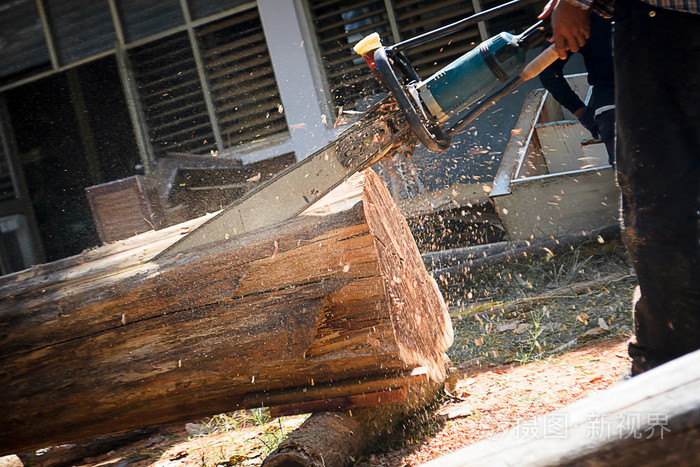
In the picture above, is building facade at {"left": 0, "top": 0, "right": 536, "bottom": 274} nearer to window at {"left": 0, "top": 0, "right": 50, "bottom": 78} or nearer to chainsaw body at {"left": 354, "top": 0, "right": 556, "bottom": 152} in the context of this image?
window at {"left": 0, "top": 0, "right": 50, "bottom": 78}

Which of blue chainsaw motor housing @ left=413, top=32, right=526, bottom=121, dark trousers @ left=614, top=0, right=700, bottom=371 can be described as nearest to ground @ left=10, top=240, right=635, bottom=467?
dark trousers @ left=614, top=0, right=700, bottom=371

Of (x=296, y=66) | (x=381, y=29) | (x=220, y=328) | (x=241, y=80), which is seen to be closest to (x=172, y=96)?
(x=241, y=80)

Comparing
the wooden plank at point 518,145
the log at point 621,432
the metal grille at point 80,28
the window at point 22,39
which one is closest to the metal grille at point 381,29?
the wooden plank at point 518,145

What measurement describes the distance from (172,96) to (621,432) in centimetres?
732

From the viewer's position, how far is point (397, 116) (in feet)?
6.63

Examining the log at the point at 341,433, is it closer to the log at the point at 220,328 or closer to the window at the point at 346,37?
the log at the point at 220,328

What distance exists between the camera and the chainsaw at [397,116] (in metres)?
1.94

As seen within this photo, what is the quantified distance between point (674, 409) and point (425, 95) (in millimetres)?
1595

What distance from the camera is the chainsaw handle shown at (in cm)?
179

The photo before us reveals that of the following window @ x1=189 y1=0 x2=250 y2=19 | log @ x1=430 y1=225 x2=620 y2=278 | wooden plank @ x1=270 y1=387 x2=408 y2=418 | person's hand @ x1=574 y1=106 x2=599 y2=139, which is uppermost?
window @ x1=189 y1=0 x2=250 y2=19

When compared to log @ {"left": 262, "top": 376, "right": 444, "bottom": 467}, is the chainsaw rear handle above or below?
above

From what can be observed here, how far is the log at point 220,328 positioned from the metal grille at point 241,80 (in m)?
4.97

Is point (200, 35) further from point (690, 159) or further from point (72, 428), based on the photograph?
point (690, 159)

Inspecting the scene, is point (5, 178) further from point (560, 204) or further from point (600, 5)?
point (600, 5)
